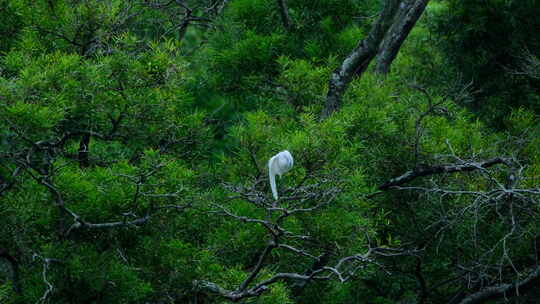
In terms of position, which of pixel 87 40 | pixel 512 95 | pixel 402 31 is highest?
pixel 87 40

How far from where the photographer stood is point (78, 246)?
5.73m

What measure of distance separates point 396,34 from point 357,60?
0.54 metres

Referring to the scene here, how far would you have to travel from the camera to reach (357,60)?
26.4ft

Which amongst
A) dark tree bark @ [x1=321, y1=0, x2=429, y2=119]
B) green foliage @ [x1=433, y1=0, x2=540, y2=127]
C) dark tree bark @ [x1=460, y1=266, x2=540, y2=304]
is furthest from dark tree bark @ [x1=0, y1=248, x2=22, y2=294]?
green foliage @ [x1=433, y1=0, x2=540, y2=127]

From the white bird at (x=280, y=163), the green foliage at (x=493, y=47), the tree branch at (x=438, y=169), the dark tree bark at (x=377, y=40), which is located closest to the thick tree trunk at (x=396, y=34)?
the dark tree bark at (x=377, y=40)

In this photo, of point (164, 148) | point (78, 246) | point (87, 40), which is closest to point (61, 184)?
point (78, 246)

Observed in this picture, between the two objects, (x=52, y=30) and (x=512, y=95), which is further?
(x=512, y=95)

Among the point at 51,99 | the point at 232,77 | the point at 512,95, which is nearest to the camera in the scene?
the point at 51,99

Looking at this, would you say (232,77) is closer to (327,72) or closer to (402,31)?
(327,72)

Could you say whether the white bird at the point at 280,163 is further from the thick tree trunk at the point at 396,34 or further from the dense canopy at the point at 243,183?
the thick tree trunk at the point at 396,34

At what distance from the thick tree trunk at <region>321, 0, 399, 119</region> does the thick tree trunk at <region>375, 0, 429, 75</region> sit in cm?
6

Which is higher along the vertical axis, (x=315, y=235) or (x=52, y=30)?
(x=52, y=30)

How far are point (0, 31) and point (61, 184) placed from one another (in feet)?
6.76

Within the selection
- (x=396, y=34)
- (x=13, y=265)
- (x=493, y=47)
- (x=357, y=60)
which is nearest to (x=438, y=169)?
(x=357, y=60)
